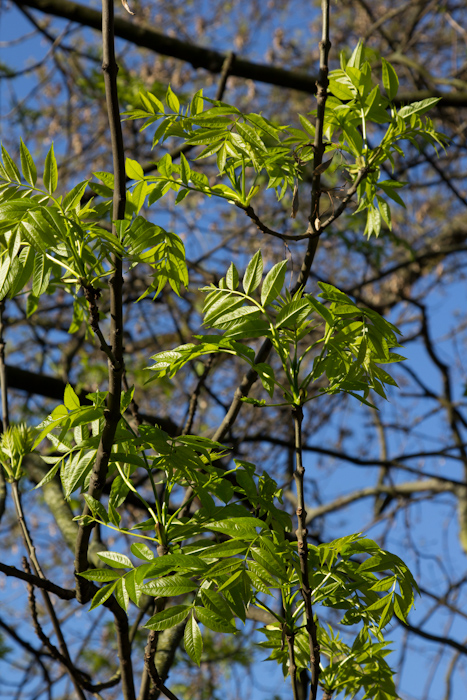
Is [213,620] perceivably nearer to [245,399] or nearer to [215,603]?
[215,603]

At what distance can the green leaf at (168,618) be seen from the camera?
40.0 inches

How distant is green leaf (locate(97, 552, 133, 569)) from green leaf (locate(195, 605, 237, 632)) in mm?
146

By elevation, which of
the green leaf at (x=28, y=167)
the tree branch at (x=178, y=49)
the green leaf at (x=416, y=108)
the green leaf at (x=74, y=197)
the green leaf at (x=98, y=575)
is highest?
the tree branch at (x=178, y=49)

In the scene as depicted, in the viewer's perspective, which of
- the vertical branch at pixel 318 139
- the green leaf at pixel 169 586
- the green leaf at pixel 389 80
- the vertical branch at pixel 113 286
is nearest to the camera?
the green leaf at pixel 169 586

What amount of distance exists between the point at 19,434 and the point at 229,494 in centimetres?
62

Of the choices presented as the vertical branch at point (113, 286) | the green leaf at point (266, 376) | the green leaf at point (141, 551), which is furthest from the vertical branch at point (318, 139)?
the green leaf at point (141, 551)

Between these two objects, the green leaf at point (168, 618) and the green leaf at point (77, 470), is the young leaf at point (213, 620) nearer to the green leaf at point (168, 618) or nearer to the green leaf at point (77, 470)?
the green leaf at point (168, 618)

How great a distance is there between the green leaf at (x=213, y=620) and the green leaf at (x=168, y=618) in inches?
0.8

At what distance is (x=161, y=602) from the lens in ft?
4.06

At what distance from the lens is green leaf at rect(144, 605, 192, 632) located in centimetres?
102

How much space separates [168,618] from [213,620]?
0.23 ft

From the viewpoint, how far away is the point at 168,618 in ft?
3.40

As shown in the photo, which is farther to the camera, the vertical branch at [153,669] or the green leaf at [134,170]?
the green leaf at [134,170]

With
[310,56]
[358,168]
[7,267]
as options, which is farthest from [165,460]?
[310,56]
